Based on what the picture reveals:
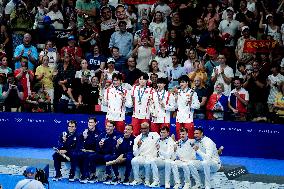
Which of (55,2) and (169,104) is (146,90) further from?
(55,2)

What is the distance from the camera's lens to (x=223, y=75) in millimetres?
23250

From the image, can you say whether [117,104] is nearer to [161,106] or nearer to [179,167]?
[161,106]

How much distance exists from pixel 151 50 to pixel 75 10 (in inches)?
145

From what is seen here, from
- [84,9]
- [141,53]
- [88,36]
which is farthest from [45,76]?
[84,9]

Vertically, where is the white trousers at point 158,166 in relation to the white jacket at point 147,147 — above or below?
below

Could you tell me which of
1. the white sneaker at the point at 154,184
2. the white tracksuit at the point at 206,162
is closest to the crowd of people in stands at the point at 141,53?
the white tracksuit at the point at 206,162

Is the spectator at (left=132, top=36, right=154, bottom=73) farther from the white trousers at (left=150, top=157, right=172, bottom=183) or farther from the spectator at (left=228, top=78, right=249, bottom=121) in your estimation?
the white trousers at (left=150, top=157, right=172, bottom=183)

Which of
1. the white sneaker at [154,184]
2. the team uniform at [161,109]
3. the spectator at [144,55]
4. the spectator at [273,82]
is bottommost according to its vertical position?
the white sneaker at [154,184]

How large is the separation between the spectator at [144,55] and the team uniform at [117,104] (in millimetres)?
2764

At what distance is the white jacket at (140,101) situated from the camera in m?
21.5

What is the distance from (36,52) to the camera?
25.2 metres

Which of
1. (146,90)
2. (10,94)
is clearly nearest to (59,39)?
(10,94)

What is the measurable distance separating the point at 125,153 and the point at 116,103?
2.10m

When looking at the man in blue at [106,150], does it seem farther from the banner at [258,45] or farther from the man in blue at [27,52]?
the man in blue at [27,52]
